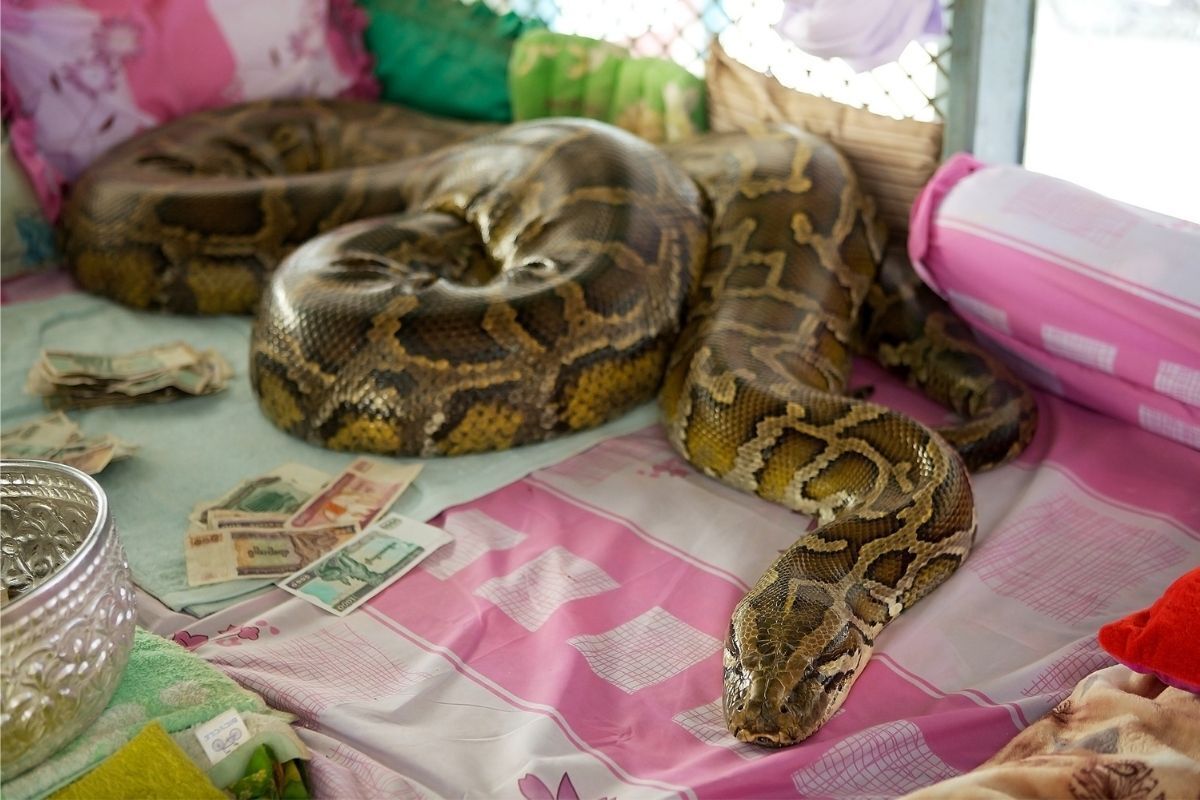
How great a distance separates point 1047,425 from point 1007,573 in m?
0.71

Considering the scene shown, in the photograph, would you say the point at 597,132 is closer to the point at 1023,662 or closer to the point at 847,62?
the point at 847,62

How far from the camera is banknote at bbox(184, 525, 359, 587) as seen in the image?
9.20 feet

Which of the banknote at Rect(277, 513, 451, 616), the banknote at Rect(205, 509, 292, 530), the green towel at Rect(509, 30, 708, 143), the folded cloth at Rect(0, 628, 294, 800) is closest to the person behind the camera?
the folded cloth at Rect(0, 628, 294, 800)

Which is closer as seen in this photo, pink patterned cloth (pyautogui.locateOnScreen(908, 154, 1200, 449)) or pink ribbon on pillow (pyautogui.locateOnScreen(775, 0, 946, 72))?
pink patterned cloth (pyautogui.locateOnScreen(908, 154, 1200, 449))

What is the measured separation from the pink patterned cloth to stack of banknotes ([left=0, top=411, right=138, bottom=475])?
235cm

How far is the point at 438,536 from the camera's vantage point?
115 inches

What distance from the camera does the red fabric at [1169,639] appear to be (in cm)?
210

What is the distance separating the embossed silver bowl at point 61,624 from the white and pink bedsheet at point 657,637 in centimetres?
32

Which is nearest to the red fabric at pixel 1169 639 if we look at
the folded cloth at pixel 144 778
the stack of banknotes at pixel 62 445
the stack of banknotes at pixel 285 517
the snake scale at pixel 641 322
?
the snake scale at pixel 641 322

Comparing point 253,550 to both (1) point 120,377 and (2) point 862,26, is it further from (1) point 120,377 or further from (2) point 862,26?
(2) point 862,26

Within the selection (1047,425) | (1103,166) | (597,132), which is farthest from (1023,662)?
(597,132)

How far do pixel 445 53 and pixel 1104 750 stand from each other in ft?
12.5

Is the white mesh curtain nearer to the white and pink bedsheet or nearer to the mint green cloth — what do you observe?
the white and pink bedsheet

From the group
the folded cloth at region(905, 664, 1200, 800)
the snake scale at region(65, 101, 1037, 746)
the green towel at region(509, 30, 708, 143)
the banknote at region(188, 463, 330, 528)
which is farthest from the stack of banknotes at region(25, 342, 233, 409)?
the folded cloth at region(905, 664, 1200, 800)
